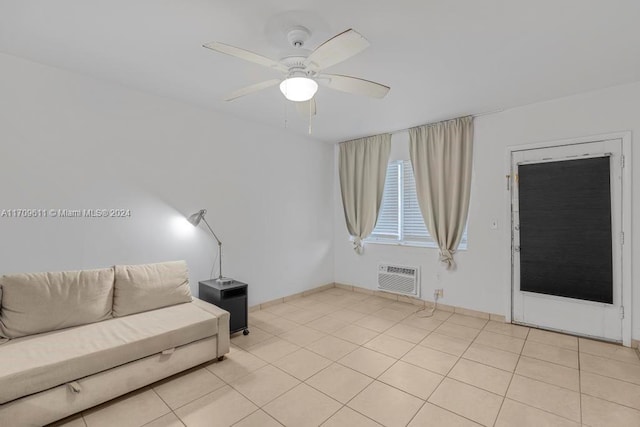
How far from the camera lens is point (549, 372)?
8.35ft

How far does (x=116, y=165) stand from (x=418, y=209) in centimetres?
383

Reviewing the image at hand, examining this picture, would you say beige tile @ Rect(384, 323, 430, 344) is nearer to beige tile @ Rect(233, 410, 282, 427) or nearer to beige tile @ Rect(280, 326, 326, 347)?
beige tile @ Rect(280, 326, 326, 347)

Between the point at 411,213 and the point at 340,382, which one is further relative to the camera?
the point at 411,213

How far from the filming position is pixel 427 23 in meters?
1.94

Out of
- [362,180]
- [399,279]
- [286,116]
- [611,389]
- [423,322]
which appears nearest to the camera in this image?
[611,389]

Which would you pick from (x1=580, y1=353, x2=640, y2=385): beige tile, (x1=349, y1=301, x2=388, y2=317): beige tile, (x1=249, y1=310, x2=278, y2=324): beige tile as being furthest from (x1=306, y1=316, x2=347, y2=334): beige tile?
(x1=580, y1=353, x2=640, y2=385): beige tile

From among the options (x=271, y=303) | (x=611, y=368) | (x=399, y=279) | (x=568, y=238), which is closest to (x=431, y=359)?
(x=611, y=368)

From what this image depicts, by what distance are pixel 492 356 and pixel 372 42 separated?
299 centimetres

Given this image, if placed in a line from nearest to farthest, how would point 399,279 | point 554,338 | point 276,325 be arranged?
point 554,338 < point 276,325 < point 399,279

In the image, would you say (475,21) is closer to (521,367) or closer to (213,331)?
(521,367)

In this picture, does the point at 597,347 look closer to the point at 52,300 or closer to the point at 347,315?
the point at 347,315

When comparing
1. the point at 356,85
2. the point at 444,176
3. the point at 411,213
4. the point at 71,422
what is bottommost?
the point at 71,422

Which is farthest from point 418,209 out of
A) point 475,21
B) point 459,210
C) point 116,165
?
point 116,165

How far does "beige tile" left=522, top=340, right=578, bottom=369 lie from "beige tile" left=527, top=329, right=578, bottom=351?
9 centimetres
